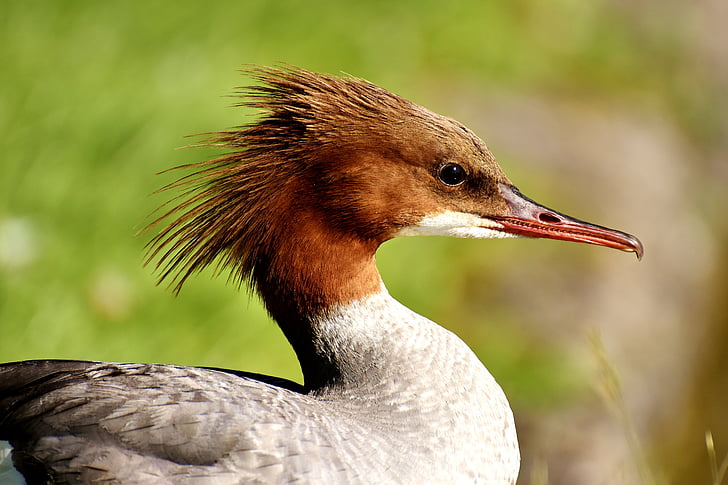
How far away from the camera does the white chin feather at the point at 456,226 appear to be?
7.98 feet

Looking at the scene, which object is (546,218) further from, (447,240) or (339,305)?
(447,240)

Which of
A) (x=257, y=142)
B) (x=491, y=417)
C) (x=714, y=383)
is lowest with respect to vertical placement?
(x=714, y=383)

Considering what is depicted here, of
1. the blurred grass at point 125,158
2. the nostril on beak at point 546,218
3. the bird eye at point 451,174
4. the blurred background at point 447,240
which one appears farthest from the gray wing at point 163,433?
the blurred grass at point 125,158

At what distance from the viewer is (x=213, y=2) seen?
4.70m

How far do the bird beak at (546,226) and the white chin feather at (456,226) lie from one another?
2cm

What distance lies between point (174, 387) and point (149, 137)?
1950 mm

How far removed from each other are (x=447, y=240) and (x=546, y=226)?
82.9 inches

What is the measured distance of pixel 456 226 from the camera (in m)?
2.46

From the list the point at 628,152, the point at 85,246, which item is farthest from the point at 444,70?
the point at 85,246

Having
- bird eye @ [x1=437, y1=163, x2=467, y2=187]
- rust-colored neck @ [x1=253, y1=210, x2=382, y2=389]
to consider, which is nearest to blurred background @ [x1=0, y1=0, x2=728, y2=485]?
bird eye @ [x1=437, y1=163, x2=467, y2=187]

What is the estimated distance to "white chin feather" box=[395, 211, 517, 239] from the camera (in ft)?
7.98

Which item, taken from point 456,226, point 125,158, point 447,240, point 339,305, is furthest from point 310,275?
point 447,240

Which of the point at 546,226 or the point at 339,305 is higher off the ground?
the point at 546,226

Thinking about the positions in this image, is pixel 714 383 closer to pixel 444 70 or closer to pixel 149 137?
pixel 444 70
